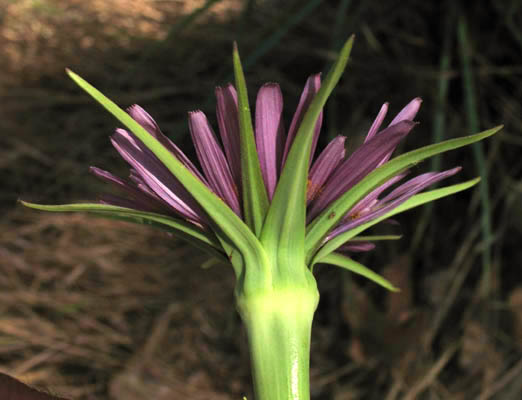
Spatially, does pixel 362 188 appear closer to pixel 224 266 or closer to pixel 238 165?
pixel 238 165

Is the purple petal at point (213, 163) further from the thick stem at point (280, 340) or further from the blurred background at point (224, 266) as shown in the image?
the blurred background at point (224, 266)

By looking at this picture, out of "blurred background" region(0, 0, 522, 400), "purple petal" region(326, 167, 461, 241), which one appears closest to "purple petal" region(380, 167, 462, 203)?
"purple petal" region(326, 167, 461, 241)

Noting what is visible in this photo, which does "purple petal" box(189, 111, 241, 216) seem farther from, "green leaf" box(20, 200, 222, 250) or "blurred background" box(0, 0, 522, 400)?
"blurred background" box(0, 0, 522, 400)

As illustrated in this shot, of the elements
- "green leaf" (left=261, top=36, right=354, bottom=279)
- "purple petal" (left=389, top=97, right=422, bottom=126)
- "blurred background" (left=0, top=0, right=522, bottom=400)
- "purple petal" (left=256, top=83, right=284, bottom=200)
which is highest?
"blurred background" (left=0, top=0, right=522, bottom=400)

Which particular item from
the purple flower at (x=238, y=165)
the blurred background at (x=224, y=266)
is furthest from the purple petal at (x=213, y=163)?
the blurred background at (x=224, y=266)


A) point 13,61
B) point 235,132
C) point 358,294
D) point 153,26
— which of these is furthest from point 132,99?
point 235,132

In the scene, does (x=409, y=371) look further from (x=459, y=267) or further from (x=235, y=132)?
(x=235, y=132)
